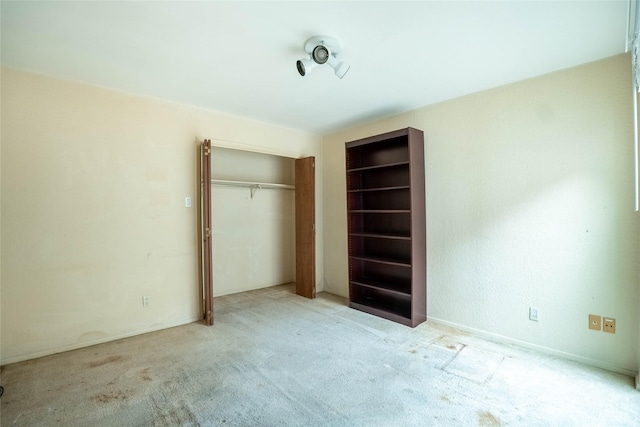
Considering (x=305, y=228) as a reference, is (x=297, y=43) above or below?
above

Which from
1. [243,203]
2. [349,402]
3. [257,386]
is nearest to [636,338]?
[349,402]

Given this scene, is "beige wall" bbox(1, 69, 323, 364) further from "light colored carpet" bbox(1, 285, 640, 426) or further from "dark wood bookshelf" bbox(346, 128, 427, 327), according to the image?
"dark wood bookshelf" bbox(346, 128, 427, 327)

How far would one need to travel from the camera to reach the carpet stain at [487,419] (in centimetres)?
167

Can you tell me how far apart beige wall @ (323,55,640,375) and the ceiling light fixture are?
152 cm

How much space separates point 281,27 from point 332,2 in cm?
38

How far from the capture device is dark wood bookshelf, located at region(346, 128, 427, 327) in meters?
3.11

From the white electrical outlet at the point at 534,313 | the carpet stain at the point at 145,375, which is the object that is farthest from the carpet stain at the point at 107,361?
the white electrical outlet at the point at 534,313

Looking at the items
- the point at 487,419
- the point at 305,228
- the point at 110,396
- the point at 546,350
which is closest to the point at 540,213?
the point at 546,350

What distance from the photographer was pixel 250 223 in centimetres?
451

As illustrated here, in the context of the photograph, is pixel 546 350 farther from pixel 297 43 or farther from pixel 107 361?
pixel 107 361

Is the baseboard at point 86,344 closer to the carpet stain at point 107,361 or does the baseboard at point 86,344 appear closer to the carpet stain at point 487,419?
the carpet stain at point 107,361

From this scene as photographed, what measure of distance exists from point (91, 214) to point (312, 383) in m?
2.39

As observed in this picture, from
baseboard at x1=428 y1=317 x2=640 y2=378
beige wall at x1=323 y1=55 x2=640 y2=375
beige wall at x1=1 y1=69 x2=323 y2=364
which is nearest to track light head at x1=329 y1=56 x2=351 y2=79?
beige wall at x1=323 y1=55 x2=640 y2=375

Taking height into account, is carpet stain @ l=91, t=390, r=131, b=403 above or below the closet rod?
below
